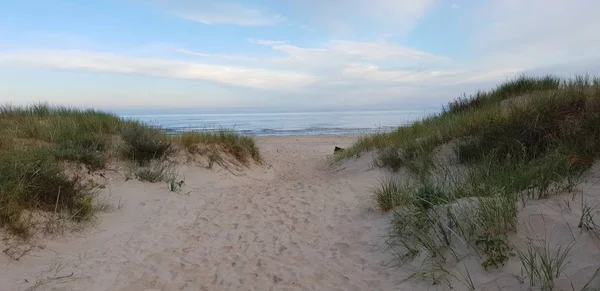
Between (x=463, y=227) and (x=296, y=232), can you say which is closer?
(x=463, y=227)

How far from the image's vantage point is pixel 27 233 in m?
4.16

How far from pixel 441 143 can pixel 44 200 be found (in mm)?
7200

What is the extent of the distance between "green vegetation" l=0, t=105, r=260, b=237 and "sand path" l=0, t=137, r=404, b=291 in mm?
468

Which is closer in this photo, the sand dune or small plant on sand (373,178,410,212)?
the sand dune

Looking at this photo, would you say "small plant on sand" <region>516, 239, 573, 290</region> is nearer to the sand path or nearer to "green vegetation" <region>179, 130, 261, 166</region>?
the sand path

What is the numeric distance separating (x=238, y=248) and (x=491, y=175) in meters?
3.22

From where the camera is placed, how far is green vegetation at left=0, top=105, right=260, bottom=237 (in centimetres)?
460

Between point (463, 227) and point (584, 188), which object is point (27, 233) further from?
point (584, 188)

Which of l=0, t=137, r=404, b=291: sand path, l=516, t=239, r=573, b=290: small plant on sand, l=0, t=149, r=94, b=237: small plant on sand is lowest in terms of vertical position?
l=0, t=137, r=404, b=291: sand path

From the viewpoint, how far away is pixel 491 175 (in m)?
4.84

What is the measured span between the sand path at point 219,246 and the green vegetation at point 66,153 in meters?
0.47

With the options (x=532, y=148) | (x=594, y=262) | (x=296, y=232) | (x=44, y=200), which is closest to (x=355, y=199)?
(x=296, y=232)

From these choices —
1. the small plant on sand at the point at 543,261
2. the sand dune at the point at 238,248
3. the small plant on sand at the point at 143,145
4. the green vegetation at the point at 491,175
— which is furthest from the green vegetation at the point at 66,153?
the small plant on sand at the point at 543,261

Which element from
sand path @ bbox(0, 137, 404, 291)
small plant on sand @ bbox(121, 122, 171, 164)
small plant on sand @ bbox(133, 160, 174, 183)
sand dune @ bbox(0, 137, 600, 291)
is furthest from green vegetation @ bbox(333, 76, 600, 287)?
small plant on sand @ bbox(121, 122, 171, 164)
